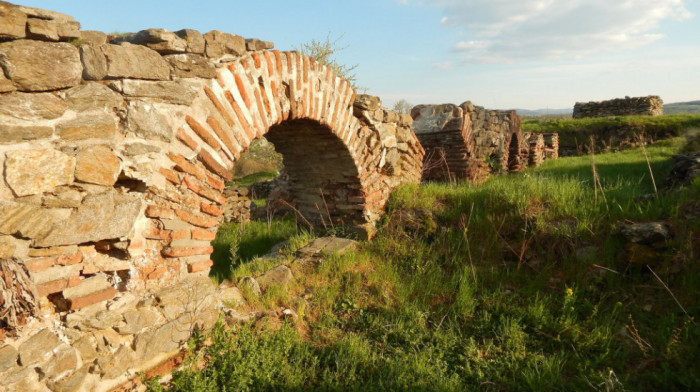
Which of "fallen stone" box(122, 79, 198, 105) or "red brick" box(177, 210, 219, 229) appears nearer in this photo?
"fallen stone" box(122, 79, 198, 105)

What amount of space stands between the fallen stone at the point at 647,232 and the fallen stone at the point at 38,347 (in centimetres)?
440

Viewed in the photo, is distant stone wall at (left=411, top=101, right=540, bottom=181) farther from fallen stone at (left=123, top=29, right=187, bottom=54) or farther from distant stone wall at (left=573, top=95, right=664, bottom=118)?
distant stone wall at (left=573, top=95, right=664, bottom=118)

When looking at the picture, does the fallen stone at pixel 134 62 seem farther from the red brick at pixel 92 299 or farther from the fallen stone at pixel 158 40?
the red brick at pixel 92 299

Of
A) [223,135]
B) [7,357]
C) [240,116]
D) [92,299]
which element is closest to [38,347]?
[7,357]

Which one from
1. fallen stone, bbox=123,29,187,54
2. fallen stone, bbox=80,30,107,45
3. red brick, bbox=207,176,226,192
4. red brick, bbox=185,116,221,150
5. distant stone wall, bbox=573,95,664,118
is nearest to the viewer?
fallen stone, bbox=80,30,107,45

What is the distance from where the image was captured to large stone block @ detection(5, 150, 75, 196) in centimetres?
188

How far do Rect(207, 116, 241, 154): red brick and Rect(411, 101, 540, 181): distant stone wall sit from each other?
160 inches

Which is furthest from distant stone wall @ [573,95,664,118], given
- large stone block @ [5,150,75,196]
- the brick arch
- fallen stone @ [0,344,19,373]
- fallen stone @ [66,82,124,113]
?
fallen stone @ [0,344,19,373]

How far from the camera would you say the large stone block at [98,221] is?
207 centimetres

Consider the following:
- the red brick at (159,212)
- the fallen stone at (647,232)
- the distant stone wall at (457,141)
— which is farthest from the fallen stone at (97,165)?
the distant stone wall at (457,141)

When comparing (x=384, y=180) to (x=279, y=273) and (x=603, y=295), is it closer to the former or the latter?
(x=279, y=273)

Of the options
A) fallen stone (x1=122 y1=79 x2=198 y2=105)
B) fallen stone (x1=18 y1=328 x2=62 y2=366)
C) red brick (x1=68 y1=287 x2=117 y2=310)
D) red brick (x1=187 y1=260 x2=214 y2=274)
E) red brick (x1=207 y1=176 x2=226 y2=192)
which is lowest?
fallen stone (x1=18 y1=328 x2=62 y2=366)

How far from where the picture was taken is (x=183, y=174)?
8.85 feet

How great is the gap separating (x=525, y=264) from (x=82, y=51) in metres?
4.01
